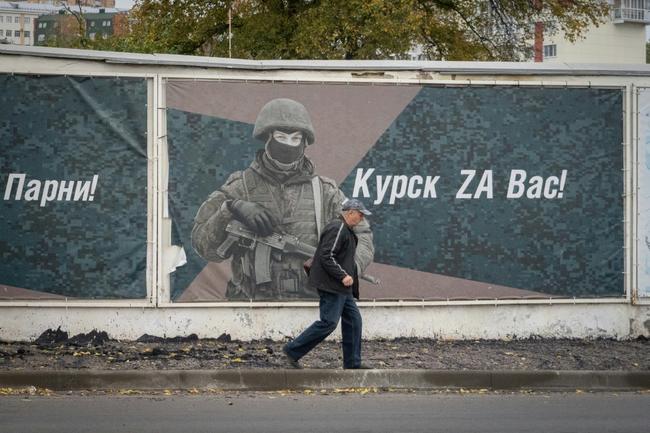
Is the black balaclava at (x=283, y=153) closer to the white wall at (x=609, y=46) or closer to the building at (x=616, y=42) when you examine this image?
the building at (x=616, y=42)

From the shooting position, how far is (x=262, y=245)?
13312 millimetres

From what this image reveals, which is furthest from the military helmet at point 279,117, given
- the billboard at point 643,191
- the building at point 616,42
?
the building at point 616,42

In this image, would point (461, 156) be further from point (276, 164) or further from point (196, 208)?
point (196, 208)

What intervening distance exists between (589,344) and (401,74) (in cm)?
382

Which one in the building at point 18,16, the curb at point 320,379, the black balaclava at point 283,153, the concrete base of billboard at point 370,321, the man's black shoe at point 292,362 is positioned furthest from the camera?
the building at point 18,16

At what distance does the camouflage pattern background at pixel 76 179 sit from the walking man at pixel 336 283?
2449mm

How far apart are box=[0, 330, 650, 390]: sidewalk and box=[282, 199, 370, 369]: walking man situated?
0.82 ft

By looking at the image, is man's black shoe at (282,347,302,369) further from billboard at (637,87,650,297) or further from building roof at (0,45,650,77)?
billboard at (637,87,650,297)

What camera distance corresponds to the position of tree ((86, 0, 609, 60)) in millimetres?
30719

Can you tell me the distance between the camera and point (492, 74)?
1363 centimetres

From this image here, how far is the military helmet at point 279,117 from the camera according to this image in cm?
1334

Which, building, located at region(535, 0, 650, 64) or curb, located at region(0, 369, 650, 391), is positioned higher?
building, located at region(535, 0, 650, 64)

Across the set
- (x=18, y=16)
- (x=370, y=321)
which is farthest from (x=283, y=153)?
(x=18, y=16)

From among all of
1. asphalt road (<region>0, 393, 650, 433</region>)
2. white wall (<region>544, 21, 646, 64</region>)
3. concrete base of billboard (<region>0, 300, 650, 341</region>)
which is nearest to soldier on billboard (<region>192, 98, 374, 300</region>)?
concrete base of billboard (<region>0, 300, 650, 341</region>)
